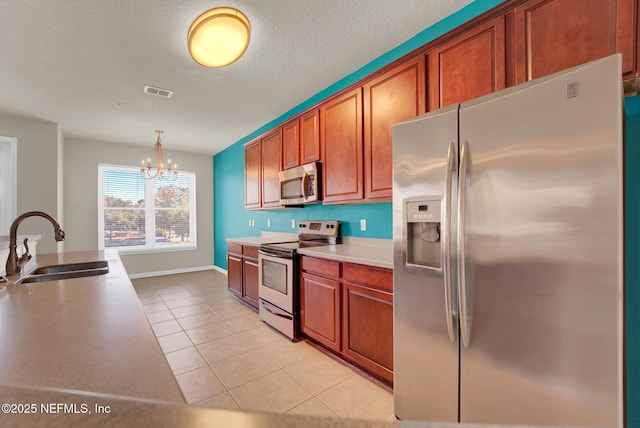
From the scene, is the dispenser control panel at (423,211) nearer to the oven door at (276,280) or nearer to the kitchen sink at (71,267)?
the oven door at (276,280)

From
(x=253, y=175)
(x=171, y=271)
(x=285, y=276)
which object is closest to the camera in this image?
(x=285, y=276)

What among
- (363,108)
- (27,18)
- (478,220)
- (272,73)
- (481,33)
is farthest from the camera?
(272,73)

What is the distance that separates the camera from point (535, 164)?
1143 mm

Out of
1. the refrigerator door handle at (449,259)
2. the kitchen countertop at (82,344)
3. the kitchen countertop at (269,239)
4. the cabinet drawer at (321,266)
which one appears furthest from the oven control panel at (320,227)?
the kitchen countertop at (82,344)

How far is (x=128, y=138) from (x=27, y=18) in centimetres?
332

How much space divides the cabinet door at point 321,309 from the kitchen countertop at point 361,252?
224 millimetres

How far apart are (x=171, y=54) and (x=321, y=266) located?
2273 millimetres

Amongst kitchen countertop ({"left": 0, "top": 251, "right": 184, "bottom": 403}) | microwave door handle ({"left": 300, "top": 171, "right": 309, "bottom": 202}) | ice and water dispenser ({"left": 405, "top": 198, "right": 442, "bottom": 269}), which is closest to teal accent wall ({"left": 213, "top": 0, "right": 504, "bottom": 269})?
microwave door handle ({"left": 300, "top": 171, "right": 309, "bottom": 202})

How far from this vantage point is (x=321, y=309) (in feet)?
8.02

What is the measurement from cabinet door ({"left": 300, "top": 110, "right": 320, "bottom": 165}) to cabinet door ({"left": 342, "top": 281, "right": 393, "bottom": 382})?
1.50 meters

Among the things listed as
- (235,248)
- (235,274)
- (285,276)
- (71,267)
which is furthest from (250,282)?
(71,267)

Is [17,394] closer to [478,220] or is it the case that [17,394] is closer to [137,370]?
[137,370]

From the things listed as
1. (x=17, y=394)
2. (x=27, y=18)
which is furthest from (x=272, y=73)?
(x=17, y=394)

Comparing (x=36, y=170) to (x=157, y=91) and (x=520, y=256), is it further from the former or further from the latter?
(x=520, y=256)
